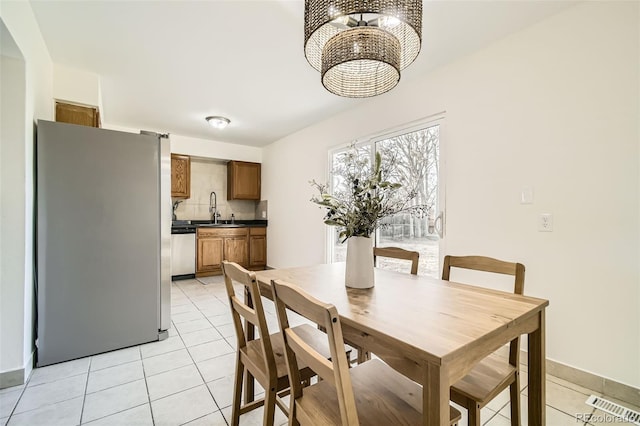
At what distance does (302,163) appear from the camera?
463cm

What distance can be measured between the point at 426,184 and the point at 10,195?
322 cm

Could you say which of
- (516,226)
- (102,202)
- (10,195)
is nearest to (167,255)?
(102,202)

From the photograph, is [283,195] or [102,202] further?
[283,195]

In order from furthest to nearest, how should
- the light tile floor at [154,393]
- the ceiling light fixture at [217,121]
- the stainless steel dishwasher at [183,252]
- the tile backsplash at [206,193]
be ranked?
the tile backsplash at [206,193] < the stainless steel dishwasher at [183,252] < the ceiling light fixture at [217,121] < the light tile floor at [154,393]

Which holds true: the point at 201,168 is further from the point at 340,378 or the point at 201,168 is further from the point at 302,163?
the point at 340,378

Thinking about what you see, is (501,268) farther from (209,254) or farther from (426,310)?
(209,254)

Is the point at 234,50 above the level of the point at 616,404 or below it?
above

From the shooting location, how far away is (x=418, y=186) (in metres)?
2.96

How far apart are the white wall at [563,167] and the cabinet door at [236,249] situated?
3.74m

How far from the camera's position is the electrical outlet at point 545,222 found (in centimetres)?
201

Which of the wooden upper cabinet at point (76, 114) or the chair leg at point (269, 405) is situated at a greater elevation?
the wooden upper cabinet at point (76, 114)

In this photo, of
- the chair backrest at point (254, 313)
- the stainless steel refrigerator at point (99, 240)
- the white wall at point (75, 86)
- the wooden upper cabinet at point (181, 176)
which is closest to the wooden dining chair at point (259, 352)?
the chair backrest at point (254, 313)

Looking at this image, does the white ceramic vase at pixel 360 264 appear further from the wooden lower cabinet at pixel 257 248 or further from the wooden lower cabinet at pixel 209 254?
the wooden lower cabinet at pixel 257 248

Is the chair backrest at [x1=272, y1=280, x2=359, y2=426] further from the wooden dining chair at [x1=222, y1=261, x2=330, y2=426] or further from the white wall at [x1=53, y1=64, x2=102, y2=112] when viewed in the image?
the white wall at [x1=53, y1=64, x2=102, y2=112]
